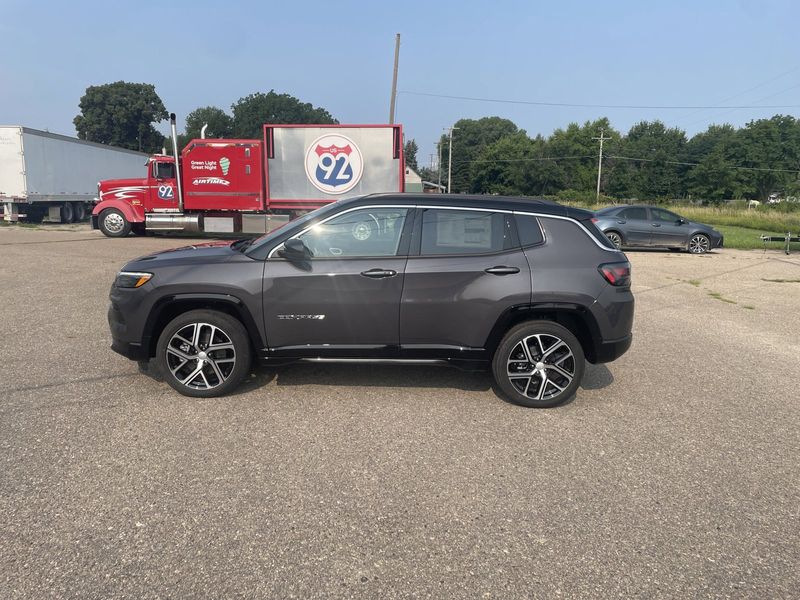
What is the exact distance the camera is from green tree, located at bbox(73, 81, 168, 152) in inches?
3595

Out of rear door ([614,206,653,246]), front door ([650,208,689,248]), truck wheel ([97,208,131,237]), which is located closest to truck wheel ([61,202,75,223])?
truck wheel ([97,208,131,237])

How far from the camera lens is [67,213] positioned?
85.4ft

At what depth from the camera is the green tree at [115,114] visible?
300ft

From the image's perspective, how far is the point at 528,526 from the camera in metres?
2.92

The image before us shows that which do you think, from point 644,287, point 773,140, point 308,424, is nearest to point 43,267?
point 308,424

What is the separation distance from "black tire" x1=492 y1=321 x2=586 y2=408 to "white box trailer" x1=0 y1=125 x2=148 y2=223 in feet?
78.2

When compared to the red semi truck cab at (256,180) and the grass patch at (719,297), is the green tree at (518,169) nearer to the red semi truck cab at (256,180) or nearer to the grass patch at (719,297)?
the red semi truck cab at (256,180)

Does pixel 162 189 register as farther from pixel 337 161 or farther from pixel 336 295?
pixel 336 295

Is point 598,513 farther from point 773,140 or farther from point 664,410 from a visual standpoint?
point 773,140

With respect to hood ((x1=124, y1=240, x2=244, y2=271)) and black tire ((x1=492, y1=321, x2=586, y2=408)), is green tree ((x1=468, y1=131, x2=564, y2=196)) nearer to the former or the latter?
black tire ((x1=492, y1=321, x2=586, y2=408))

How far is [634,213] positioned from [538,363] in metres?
15.0

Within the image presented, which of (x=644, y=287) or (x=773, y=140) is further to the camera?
(x=773, y=140)

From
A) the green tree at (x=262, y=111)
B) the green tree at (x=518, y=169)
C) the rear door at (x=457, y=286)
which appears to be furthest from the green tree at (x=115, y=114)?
the rear door at (x=457, y=286)

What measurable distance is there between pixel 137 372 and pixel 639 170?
95.4m
